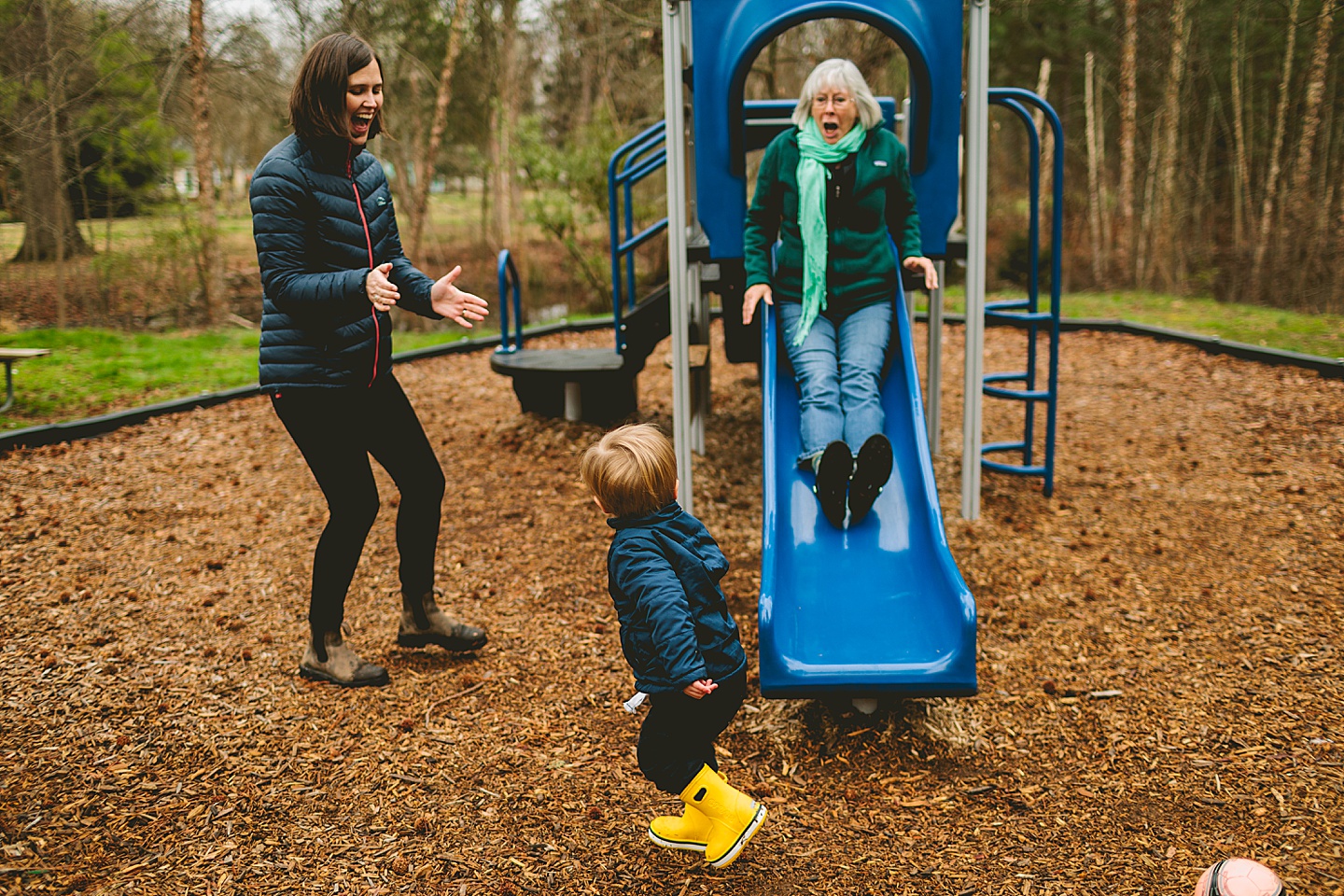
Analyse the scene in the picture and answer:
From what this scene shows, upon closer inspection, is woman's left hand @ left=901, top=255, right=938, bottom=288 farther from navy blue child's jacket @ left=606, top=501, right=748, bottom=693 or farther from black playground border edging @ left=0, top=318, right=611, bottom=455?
black playground border edging @ left=0, top=318, right=611, bottom=455

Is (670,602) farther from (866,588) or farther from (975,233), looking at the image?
(975,233)

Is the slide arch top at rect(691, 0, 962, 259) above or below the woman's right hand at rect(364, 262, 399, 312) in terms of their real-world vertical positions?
above

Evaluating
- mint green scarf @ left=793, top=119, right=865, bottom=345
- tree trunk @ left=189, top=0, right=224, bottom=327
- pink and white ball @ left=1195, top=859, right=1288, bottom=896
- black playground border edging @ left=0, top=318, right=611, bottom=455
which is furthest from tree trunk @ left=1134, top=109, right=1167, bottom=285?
pink and white ball @ left=1195, top=859, right=1288, bottom=896

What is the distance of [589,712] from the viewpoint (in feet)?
11.0

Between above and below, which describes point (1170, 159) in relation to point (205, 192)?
above

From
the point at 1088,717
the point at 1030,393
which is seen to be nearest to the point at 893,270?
the point at 1030,393

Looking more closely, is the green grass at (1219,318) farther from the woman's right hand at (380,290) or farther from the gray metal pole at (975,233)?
the woman's right hand at (380,290)

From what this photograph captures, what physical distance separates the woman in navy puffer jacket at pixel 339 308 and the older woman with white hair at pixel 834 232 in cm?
151

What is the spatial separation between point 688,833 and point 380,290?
1683 mm

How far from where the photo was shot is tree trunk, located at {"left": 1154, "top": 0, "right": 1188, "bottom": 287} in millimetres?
12922

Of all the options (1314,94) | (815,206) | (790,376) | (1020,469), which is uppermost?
(1314,94)

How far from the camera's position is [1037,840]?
2627mm

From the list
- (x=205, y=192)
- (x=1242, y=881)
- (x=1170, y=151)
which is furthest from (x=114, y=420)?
(x=1170, y=151)

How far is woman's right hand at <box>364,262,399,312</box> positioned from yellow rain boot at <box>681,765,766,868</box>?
60.2 inches
